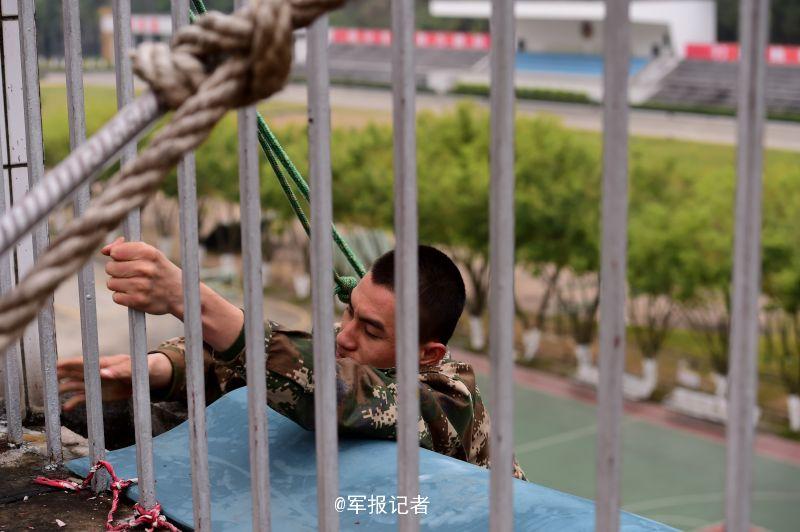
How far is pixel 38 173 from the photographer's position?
1775 mm

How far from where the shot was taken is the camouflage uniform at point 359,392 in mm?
1655

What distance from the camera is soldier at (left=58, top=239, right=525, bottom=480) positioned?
159cm

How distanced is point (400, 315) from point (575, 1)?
3088 cm

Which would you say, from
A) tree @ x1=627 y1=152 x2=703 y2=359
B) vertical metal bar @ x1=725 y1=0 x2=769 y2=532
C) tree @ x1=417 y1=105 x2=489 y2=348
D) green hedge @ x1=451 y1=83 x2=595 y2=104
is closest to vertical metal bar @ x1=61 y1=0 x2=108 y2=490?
vertical metal bar @ x1=725 y1=0 x2=769 y2=532

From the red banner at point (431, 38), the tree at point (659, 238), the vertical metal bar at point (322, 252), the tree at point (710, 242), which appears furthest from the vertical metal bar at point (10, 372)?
the red banner at point (431, 38)

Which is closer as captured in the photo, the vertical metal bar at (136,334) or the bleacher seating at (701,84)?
the vertical metal bar at (136,334)

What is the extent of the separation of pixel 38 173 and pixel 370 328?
65 cm

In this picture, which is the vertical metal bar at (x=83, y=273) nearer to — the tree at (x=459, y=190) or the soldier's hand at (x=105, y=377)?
the soldier's hand at (x=105, y=377)

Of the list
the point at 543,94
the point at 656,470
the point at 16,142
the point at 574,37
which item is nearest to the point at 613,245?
the point at 16,142

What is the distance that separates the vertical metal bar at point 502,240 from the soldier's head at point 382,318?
36.8 inches

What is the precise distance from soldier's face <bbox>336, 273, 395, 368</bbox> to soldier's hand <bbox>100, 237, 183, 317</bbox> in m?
0.53

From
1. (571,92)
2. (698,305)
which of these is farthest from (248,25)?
(571,92)

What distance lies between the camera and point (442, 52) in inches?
1377

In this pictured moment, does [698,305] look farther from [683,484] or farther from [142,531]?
[142,531]
